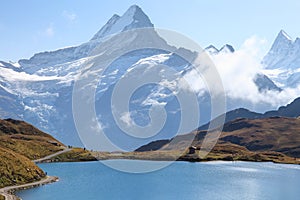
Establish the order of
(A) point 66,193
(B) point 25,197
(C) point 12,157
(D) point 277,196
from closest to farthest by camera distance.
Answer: (B) point 25,197
(A) point 66,193
(D) point 277,196
(C) point 12,157

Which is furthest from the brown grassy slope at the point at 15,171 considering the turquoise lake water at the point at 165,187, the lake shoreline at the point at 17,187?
the turquoise lake water at the point at 165,187

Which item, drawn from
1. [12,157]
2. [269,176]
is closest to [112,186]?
[12,157]

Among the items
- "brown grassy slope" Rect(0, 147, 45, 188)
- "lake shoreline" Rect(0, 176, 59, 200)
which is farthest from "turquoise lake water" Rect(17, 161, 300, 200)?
"brown grassy slope" Rect(0, 147, 45, 188)

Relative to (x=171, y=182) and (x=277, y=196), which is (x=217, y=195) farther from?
(x=171, y=182)

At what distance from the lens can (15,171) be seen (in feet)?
482

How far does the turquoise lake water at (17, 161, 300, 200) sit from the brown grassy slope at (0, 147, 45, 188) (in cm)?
751

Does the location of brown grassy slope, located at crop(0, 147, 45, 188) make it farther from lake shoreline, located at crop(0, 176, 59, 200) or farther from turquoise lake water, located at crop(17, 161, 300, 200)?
turquoise lake water, located at crop(17, 161, 300, 200)

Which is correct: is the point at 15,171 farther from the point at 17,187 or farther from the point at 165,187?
the point at 165,187

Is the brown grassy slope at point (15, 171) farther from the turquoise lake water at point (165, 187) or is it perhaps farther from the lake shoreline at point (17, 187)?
the turquoise lake water at point (165, 187)

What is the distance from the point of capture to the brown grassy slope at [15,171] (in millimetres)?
140062

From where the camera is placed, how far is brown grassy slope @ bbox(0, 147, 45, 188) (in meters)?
140

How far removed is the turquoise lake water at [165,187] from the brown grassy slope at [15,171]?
751 centimetres

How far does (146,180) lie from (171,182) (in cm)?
1073

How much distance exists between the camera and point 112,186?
512 feet
